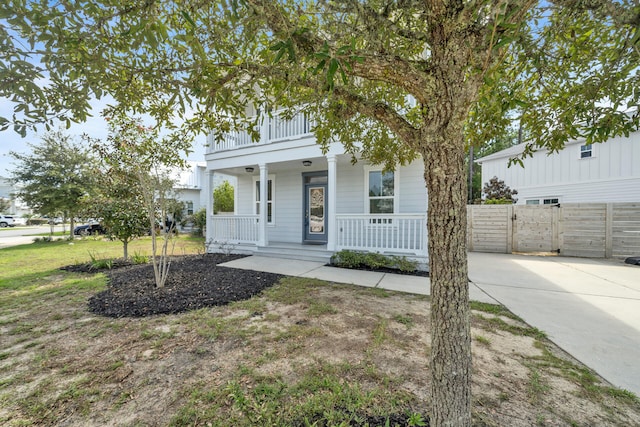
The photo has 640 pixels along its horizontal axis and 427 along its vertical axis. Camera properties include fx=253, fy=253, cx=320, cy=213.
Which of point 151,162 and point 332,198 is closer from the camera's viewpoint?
point 151,162

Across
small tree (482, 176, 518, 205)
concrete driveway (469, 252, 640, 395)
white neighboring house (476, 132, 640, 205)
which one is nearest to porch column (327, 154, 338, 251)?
concrete driveway (469, 252, 640, 395)

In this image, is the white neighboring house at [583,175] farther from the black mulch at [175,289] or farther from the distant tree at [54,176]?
the distant tree at [54,176]

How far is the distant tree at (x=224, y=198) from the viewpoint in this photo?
14617 mm

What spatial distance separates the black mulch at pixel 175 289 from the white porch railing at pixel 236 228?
194 centimetres

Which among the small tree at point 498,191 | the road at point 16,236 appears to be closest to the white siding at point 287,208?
the small tree at point 498,191

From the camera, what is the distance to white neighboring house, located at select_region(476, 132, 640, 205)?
10.2m

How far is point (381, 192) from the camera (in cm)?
756

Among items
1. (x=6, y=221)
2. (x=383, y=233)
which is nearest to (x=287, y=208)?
(x=383, y=233)

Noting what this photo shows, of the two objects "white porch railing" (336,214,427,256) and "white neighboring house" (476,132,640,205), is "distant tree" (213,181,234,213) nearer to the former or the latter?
"white porch railing" (336,214,427,256)

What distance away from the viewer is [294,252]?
24.6 ft

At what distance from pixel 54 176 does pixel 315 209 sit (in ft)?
45.3

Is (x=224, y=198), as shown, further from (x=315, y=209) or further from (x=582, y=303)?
(x=582, y=303)

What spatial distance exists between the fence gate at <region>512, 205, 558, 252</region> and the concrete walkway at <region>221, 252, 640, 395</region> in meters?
0.74

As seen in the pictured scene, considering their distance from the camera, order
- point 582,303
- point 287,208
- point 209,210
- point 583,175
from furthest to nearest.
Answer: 1. point 583,175
2. point 287,208
3. point 209,210
4. point 582,303
